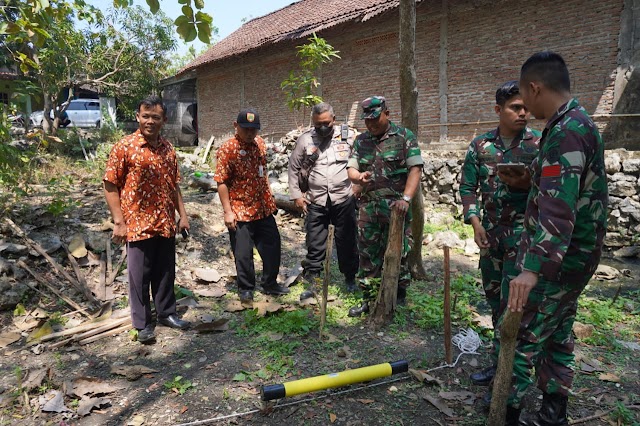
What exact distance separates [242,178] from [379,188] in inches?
57.4

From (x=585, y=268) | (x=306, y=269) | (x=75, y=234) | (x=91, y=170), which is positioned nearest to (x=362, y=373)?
(x=585, y=268)

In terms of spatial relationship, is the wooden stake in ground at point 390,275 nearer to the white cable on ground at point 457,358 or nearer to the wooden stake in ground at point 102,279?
the white cable on ground at point 457,358

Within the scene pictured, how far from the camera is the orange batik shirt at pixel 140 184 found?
3400 millimetres

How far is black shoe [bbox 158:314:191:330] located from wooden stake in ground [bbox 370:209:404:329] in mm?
1670

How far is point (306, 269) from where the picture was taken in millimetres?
5059

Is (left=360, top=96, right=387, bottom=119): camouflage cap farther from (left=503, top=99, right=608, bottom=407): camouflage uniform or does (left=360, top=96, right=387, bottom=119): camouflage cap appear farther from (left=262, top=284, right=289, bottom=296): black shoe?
(left=262, top=284, right=289, bottom=296): black shoe

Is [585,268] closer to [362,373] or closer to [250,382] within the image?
[362,373]

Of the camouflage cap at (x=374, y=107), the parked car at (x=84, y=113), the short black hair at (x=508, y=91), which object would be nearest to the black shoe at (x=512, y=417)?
the short black hair at (x=508, y=91)

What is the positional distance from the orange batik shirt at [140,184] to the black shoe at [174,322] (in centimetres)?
79

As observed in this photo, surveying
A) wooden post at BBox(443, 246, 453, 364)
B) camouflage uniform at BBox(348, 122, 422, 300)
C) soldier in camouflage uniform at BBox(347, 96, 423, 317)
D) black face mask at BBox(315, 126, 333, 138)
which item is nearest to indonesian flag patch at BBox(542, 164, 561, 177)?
wooden post at BBox(443, 246, 453, 364)

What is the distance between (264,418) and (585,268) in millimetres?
1977

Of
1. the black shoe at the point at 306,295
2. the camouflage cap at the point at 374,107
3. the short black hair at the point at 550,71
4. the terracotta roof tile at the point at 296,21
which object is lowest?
the black shoe at the point at 306,295

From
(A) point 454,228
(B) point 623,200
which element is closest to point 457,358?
(A) point 454,228

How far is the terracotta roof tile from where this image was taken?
421 inches
